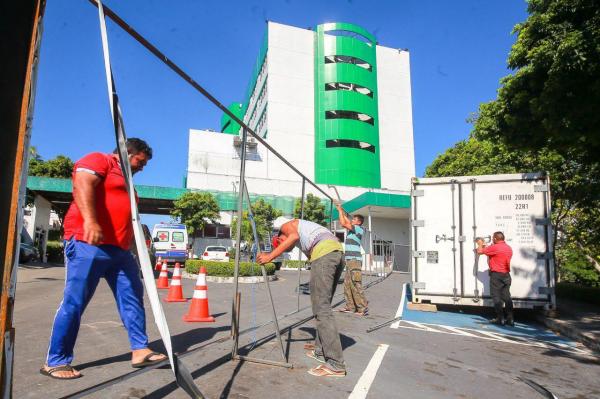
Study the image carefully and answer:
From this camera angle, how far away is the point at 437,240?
903 cm

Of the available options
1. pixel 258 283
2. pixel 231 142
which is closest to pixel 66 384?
pixel 258 283

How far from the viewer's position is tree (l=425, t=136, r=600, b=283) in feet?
41.8

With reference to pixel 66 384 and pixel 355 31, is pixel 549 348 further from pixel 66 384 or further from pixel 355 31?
pixel 355 31

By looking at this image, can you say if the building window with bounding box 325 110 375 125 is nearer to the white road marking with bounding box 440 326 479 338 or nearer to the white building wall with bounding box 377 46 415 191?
the white building wall with bounding box 377 46 415 191

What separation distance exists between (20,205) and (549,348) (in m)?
6.81

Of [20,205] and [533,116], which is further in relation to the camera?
[533,116]

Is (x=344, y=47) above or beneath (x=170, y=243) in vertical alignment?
above

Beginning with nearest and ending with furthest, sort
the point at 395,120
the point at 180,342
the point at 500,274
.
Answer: the point at 180,342 → the point at 500,274 → the point at 395,120

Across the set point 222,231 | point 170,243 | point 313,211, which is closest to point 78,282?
point 170,243

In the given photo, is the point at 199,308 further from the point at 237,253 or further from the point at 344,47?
the point at 344,47

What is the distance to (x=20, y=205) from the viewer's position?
193cm

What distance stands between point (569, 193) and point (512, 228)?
275 inches

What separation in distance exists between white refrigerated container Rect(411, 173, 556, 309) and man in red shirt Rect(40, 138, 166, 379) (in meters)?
6.90

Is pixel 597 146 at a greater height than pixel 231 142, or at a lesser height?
lesser
